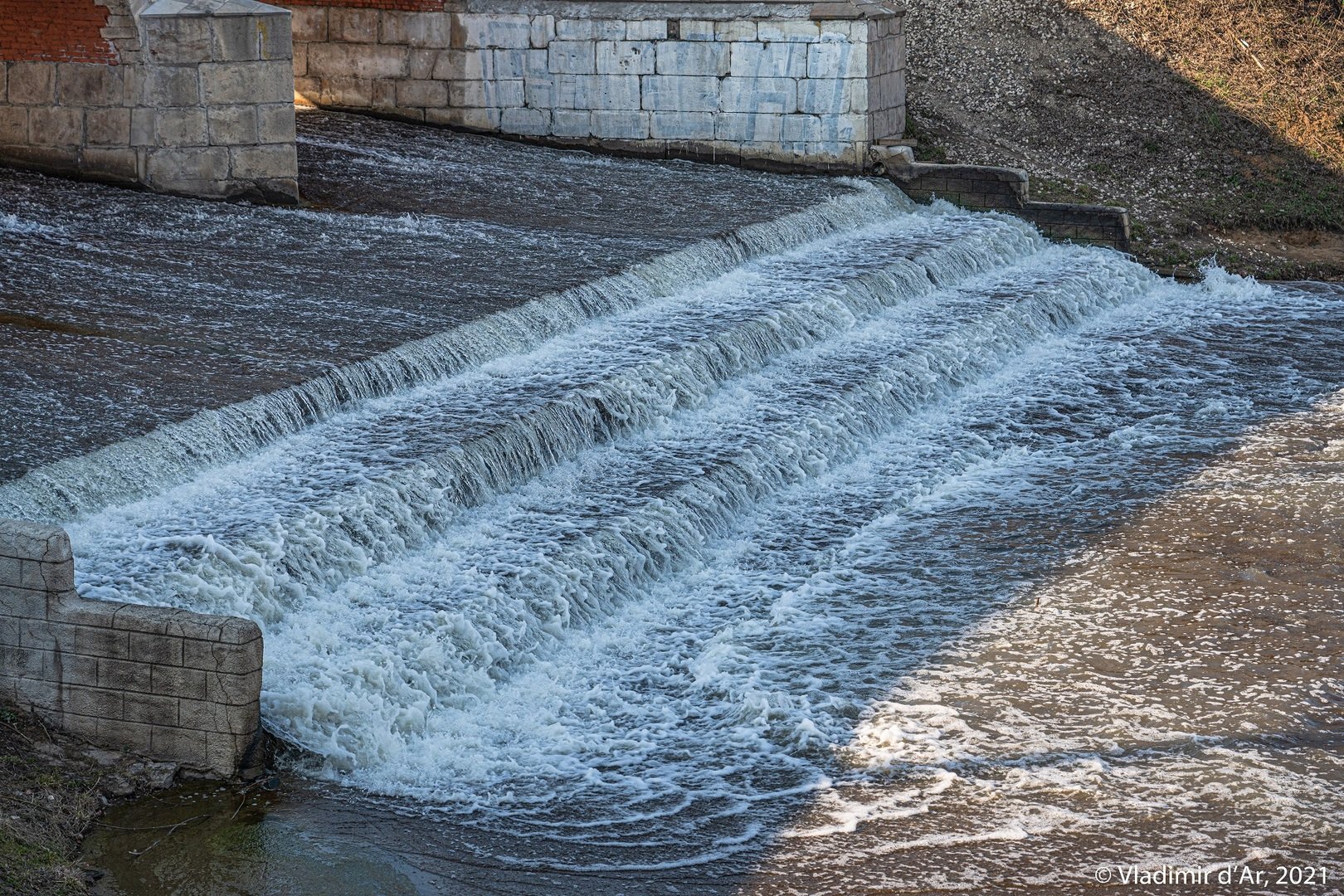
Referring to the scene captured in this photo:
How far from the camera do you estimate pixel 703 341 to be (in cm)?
991

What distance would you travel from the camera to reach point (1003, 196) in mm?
15031

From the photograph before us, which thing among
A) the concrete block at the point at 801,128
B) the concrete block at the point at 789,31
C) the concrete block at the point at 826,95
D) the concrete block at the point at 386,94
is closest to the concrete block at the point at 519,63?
the concrete block at the point at 386,94

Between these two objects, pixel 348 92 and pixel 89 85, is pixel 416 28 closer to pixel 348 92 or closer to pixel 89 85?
pixel 348 92

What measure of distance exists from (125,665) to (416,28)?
1132 cm

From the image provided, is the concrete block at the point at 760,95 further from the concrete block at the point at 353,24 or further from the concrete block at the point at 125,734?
the concrete block at the point at 125,734

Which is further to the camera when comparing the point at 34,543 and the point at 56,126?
the point at 56,126

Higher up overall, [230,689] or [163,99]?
[163,99]

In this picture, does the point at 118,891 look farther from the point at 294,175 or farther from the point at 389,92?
the point at 389,92

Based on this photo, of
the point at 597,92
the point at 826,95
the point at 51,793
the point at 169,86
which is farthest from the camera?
the point at 597,92

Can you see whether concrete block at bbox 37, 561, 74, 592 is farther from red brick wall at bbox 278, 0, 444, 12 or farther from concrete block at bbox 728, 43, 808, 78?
red brick wall at bbox 278, 0, 444, 12

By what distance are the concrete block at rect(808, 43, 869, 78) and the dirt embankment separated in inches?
57.1

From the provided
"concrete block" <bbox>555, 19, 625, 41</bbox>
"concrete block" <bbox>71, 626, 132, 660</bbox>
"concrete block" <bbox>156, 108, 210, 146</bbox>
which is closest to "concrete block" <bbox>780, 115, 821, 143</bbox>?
"concrete block" <bbox>555, 19, 625, 41</bbox>

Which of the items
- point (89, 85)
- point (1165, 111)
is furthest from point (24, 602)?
point (1165, 111)

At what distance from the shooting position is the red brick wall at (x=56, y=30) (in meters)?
11.8
